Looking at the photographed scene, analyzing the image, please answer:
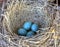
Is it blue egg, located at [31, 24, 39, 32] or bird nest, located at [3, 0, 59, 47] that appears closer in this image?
bird nest, located at [3, 0, 59, 47]

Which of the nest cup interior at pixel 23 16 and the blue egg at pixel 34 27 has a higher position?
the nest cup interior at pixel 23 16

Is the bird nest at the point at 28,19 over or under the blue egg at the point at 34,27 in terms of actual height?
over

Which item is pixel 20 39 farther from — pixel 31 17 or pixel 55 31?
pixel 31 17

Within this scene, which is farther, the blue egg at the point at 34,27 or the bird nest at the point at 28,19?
the blue egg at the point at 34,27

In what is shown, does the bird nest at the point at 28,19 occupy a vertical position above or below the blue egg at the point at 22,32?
above

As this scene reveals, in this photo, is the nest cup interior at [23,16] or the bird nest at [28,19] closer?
the bird nest at [28,19]

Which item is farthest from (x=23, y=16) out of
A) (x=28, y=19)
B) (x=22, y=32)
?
(x=22, y=32)

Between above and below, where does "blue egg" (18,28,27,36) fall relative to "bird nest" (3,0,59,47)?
below
